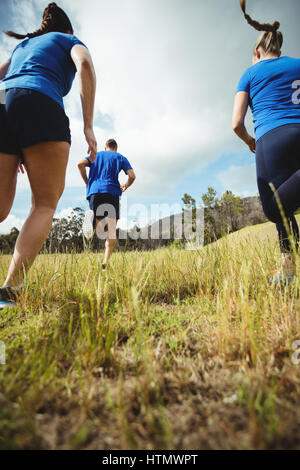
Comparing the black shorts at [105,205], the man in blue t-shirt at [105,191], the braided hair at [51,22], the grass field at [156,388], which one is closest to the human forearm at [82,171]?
the man in blue t-shirt at [105,191]

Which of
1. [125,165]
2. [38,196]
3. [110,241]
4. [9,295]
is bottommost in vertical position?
[9,295]

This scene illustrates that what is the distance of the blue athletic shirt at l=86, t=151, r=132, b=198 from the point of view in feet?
12.1

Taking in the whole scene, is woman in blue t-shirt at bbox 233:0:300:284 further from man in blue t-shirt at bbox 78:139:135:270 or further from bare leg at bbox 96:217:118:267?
bare leg at bbox 96:217:118:267

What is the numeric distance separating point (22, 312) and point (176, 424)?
124cm

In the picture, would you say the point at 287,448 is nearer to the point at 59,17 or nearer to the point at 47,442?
the point at 47,442

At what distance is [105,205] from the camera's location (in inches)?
145

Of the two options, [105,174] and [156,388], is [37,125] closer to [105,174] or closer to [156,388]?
[156,388]

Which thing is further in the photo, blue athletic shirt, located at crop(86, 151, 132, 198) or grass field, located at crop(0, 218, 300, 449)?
blue athletic shirt, located at crop(86, 151, 132, 198)

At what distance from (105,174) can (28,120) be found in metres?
2.30

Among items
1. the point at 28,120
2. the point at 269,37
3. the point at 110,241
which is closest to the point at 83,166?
the point at 110,241

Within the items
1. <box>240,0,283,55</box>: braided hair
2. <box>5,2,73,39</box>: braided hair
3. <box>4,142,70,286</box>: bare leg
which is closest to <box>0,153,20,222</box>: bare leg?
<box>4,142,70,286</box>: bare leg

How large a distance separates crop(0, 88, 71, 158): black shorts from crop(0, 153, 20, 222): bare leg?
0.20ft

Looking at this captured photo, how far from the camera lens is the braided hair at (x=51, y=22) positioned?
1768 mm

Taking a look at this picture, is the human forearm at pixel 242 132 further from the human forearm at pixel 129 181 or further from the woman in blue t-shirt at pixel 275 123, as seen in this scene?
the human forearm at pixel 129 181
